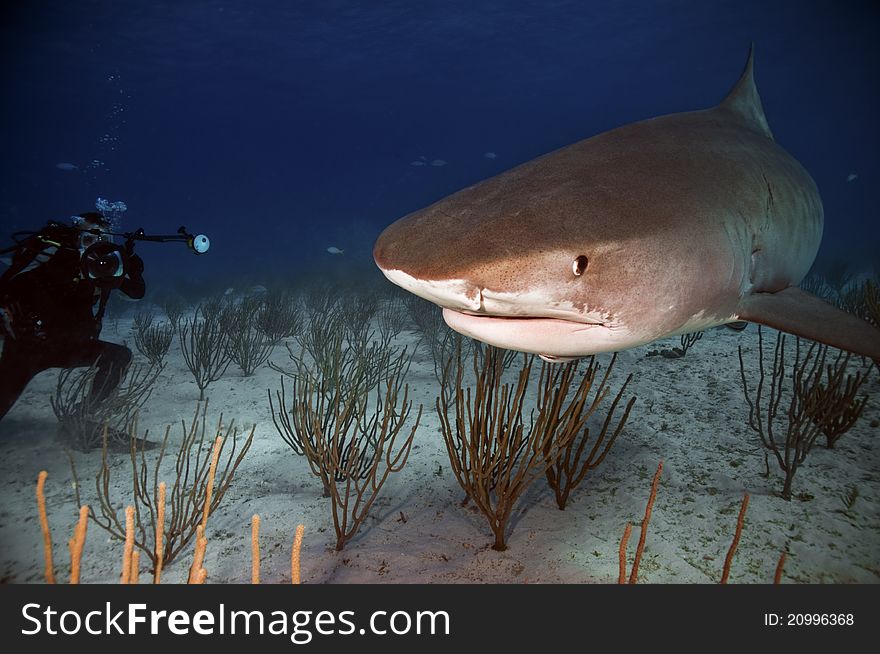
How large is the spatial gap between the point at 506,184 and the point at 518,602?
1.89 metres

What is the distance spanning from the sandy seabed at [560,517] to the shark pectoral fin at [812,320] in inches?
46.7

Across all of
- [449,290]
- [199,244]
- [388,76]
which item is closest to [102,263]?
[199,244]

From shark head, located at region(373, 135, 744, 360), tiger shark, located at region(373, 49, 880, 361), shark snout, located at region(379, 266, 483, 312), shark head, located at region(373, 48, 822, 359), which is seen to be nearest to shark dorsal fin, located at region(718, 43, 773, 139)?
tiger shark, located at region(373, 49, 880, 361)

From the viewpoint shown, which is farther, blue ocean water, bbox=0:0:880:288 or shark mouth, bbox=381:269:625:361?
blue ocean water, bbox=0:0:880:288

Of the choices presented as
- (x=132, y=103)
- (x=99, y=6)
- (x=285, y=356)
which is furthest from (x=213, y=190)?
(x=285, y=356)

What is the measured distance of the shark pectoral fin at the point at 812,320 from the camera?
7.10ft

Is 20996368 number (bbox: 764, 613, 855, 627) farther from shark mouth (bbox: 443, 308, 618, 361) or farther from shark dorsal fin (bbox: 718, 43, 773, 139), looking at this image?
shark dorsal fin (bbox: 718, 43, 773, 139)

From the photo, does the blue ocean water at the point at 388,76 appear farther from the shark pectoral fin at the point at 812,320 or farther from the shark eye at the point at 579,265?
the shark eye at the point at 579,265

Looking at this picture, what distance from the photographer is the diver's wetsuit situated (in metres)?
4.68

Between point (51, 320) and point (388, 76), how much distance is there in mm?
50562

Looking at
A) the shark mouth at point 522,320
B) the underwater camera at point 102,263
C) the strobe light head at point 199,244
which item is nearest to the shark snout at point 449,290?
the shark mouth at point 522,320

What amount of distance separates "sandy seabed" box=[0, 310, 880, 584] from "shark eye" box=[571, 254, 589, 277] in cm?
172

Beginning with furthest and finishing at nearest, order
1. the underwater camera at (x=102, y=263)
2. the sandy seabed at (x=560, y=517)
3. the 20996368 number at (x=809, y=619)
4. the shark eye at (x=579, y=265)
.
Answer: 1. the underwater camera at (x=102, y=263)
2. the sandy seabed at (x=560, y=517)
3. the 20996368 number at (x=809, y=619)
4. the shark eye at (x=579, y=265)

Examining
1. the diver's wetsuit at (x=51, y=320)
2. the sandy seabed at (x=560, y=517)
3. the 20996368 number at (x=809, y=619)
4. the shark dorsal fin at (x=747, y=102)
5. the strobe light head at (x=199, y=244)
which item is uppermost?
the shark dorsal fin at (x=747, y=102)
